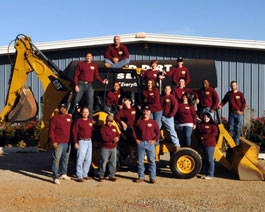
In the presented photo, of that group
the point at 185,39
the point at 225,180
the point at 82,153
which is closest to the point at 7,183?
the point at 82,153

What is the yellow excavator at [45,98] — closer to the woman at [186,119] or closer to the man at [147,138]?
the woman at [186,119]

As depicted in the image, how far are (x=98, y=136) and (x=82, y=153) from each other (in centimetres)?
63

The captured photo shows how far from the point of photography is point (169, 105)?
8602 mm

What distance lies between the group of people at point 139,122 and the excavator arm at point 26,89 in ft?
2.83

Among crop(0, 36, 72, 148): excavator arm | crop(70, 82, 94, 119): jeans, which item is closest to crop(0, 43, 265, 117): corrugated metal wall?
crop(0, 36, 72, 148): excavator arm

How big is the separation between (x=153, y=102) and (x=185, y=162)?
1.62 meters

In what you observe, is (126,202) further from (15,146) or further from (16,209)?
(15,146)

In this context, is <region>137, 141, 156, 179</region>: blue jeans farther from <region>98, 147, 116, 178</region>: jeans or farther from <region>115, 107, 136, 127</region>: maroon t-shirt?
<region>115, 107, 136, 127</region>: maroon t-shirt

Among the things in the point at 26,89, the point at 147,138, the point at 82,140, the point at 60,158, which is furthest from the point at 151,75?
the point at 26,89

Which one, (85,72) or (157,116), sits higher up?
(85,72)

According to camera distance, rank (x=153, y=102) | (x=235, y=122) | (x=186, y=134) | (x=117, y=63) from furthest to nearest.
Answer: (x=235, y=122)
(x=117, y=63)
(x=186, y=134)
(x=153, y=102)

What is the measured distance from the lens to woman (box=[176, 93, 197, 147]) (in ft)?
28.5

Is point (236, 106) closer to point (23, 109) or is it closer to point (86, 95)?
point (86, 95)

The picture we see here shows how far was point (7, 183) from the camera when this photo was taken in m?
7.84
